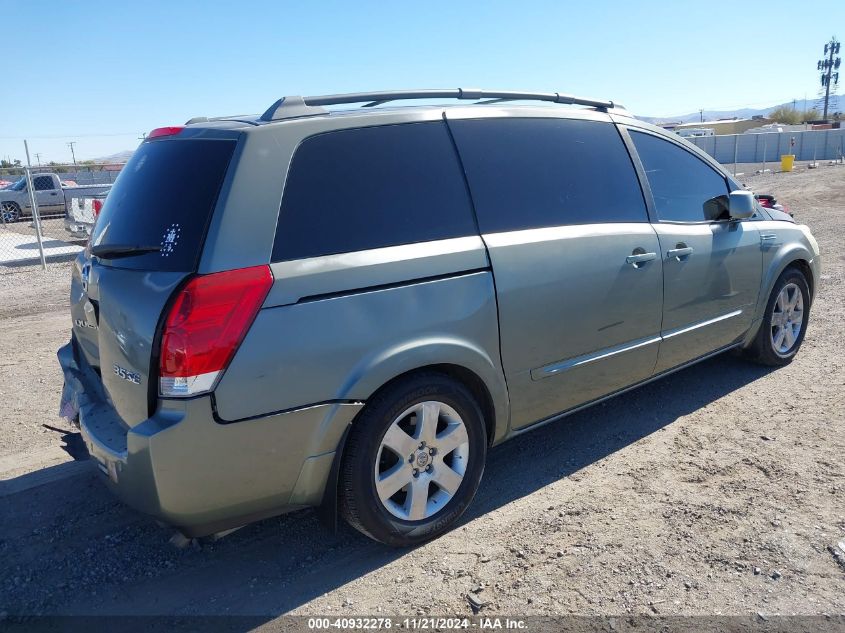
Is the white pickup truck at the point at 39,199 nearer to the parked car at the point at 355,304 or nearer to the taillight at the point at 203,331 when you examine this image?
the parked car at the point at 355,304

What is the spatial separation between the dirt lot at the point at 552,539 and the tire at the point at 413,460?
0.17 m

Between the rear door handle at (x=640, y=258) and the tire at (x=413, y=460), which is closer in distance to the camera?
the tire at (x=413, y=460)

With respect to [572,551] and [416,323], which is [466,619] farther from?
[416,323]

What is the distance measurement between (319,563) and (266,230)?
4.98 feet

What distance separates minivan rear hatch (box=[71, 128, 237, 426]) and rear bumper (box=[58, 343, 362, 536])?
14cm

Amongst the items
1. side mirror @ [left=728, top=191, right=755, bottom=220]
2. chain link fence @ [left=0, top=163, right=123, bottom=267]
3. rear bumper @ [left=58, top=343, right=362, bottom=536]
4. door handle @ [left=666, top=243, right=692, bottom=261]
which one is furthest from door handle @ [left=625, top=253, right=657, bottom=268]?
chain link fence @ [left=0, top=163, right=123, bottom=267]

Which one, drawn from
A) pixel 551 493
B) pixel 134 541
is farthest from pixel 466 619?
pixel 134 541

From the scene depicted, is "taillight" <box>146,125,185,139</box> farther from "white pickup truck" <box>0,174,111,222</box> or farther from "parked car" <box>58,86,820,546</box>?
"white pickup truck" <box>0,174,111,222</box>

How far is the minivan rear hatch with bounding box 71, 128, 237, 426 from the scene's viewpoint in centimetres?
270

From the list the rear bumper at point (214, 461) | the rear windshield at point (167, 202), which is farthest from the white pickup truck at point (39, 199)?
the rear bumper at point (214, 461)

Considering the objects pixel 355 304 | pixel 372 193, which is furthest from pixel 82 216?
pixel 355 304

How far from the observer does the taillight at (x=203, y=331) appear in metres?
2.58

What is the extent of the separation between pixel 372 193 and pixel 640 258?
173 cm

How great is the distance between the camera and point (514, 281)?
3375 mm
